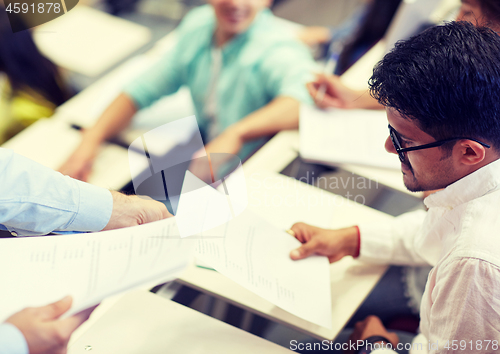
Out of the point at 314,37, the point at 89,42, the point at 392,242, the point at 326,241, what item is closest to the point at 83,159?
the point at 89,42

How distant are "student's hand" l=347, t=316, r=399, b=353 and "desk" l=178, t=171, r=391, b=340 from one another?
12 cm

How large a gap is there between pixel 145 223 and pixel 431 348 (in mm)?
557

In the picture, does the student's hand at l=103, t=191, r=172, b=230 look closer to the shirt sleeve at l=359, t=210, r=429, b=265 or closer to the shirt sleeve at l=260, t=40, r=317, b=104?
the shirt sleeve at l=359, t=210, r=429, b=265

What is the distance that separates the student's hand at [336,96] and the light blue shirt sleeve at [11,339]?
1.15m

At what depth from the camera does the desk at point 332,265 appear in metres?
0.88

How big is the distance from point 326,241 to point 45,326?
1.96ft

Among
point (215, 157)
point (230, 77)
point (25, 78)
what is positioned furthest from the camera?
point (25, 78)

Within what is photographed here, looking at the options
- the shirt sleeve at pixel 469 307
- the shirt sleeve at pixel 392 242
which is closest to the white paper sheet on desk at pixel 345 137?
the shirt sleeve at pixel 392 242

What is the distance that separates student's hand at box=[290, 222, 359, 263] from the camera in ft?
3.02

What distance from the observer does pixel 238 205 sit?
87 centimetres

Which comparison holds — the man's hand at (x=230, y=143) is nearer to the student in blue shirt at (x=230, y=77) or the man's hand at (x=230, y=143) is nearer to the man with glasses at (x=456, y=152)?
the student in blue shirt at (x=230, y=77)

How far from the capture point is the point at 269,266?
84cm

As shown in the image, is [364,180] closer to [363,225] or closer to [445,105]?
[363,225]

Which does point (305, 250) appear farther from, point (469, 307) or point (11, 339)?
point (11, 339)
